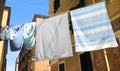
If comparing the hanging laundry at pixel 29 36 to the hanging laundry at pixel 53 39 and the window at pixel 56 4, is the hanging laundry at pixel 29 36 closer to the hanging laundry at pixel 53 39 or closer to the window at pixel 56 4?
the hanging laundry at pixel 53 39

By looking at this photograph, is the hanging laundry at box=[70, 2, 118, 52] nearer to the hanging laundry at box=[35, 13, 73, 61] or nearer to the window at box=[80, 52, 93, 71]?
the hanging laundry at box=[35, 13, 73, 61]

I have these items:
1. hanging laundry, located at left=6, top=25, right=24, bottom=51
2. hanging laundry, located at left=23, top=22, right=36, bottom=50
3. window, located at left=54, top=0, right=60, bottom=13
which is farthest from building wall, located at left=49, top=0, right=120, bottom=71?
hanging laundry, located at left=6, top=25, right=24, bottom=51

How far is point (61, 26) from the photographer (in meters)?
8.90

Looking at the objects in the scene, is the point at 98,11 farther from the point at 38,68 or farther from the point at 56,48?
the point at 38,68

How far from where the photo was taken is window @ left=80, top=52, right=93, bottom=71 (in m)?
11.2

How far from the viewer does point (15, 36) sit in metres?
9.66

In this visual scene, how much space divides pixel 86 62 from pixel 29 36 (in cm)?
392

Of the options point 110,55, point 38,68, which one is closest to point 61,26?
point 110,55

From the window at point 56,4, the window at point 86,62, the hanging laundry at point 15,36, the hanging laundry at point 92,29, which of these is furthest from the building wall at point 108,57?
the hanging laundry at point 15,36

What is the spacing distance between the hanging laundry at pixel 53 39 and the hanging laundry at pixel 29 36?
33cm

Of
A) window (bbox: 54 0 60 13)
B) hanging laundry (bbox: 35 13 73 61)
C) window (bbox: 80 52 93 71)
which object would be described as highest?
window (bbox: 54 0 60 13)

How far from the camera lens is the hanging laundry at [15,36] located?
952 centimetres

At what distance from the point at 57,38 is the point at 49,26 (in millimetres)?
850

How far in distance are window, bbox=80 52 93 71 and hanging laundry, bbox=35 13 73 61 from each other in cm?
334
